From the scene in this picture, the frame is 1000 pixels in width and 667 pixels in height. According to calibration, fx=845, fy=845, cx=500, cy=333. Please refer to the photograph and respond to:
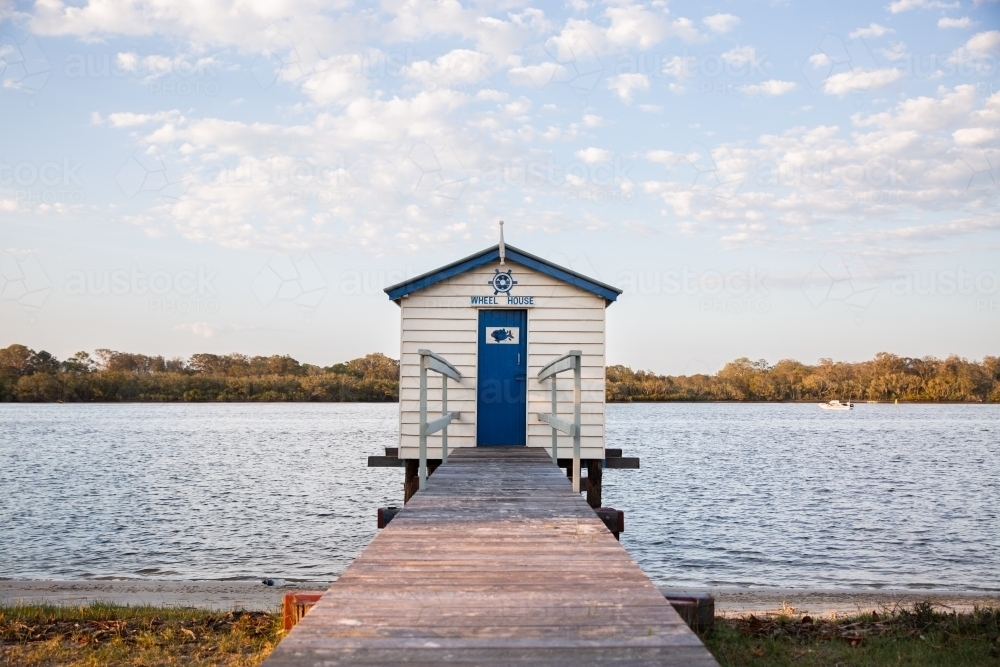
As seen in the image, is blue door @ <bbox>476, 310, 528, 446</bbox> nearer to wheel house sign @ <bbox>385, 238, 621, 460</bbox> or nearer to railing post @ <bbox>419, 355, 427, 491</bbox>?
wheel house sign @ <bbox>385, 238, 621, 460</bbox>

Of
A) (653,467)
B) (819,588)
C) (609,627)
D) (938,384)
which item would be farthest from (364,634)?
(938,384)

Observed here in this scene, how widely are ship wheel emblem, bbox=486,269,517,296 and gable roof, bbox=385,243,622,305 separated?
0.23m

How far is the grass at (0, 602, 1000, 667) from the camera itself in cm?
664

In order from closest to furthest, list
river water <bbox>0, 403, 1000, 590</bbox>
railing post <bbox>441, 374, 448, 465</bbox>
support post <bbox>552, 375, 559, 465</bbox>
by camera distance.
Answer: support post <bbox>552, 375, 559, 465</bbox> → railing post <bbox>441, 374, 448, 465</bbox> → river water <bbox>0, 403, 1000, 590</bbox>

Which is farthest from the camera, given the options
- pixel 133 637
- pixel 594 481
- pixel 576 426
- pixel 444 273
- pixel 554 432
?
pixel 594 481

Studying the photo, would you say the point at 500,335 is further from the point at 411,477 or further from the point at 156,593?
the point at 156,593

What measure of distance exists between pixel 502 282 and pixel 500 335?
75 centimetres

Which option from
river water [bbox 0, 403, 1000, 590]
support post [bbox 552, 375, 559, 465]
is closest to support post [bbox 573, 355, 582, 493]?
support post [bbox 552, 375, 559, 465]

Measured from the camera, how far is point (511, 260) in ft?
39.3

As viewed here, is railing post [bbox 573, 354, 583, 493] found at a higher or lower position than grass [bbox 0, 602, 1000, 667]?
higher

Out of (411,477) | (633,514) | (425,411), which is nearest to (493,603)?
(425,411)

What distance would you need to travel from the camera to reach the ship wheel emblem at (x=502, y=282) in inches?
471

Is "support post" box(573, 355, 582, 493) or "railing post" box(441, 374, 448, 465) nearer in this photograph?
"support post" box(573, 355, 582, 493)

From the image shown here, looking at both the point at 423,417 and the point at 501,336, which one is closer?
the point at 423,417
